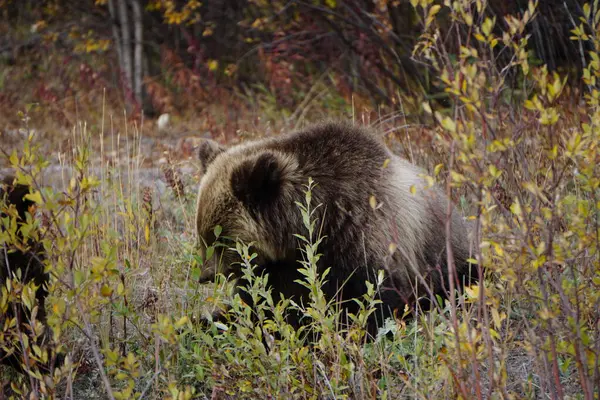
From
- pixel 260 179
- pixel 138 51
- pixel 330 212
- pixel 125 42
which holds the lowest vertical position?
pixel 330 212

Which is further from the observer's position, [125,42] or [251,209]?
[125,42]

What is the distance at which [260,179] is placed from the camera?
3336 millimetres

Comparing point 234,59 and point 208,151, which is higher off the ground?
point 208,151

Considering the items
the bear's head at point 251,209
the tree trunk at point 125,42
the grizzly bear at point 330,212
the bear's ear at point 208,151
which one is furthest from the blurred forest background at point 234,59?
the bear's head at point 251,209

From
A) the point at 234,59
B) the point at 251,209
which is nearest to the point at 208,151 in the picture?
the point at 251,209

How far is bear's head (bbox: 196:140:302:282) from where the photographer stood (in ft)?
11.0

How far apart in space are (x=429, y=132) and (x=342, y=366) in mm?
3541

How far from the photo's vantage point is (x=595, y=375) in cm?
211

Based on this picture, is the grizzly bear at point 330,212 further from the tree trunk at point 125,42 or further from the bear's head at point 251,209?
the tree trunk at point 125,42

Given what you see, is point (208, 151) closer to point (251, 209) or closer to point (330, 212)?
point (251, 209)

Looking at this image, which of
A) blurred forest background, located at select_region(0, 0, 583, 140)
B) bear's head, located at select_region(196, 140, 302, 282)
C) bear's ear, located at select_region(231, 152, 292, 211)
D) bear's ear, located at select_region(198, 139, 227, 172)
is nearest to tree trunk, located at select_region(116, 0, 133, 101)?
blurred forest background, located at select_region(0, 0, 583, 140)

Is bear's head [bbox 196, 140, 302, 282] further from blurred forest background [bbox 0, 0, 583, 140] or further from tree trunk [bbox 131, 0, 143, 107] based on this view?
tree trunk [bbox 131, 0, 143, 107]

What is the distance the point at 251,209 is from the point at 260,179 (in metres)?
0.17

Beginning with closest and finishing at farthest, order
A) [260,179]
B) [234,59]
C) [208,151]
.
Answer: [260,179], [208,151], [234,59]
